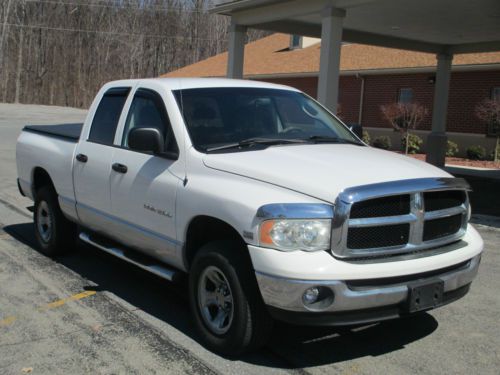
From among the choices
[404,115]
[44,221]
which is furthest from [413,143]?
[44,221]

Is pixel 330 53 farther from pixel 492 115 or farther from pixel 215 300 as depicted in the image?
pixel 492 115

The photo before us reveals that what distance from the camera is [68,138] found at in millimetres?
6277

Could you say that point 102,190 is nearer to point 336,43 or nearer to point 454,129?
point 336,43

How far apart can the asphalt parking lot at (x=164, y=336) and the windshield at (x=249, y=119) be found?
1.52 meters

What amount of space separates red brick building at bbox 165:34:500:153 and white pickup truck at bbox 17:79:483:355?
54.5 ft

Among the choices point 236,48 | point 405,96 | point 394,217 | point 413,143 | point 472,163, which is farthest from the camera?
point 405,96

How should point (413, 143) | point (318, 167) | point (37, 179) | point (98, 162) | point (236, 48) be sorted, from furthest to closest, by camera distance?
1. point (413, 143)
2. point (236, 48)
3. point (37, 179)
4. point (98, 162)
5. point (318, 167)

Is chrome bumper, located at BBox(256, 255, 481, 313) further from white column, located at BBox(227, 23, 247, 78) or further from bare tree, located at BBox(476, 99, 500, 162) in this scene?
bare tree, located at BBox(476, 99, 500, 162)

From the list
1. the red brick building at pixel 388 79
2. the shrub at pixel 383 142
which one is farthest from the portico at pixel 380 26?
the shrub at pixel 383 142

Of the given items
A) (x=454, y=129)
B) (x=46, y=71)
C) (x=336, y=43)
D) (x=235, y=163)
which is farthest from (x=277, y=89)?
(x=46, y=71)

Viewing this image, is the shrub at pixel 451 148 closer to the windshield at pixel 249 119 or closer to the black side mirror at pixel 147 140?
the windshield at pixel 249 119

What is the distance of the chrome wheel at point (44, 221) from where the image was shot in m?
6.61

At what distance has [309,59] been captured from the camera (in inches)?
1073

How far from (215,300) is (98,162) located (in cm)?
206
